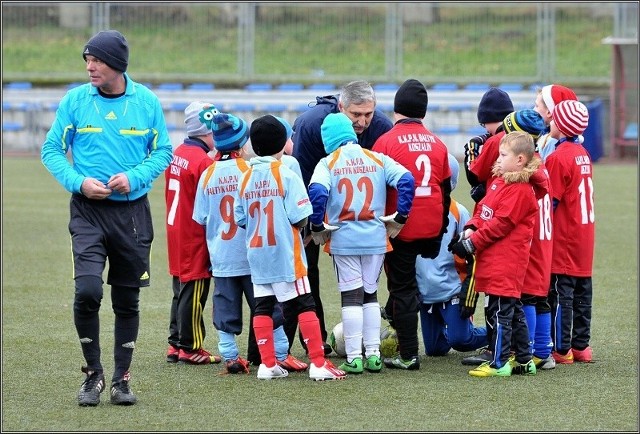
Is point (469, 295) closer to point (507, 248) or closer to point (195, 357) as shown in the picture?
point (507, 248)

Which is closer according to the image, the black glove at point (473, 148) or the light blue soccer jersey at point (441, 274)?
the black glove at point (473, 148)

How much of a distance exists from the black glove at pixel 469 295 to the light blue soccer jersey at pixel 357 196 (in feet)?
2.34

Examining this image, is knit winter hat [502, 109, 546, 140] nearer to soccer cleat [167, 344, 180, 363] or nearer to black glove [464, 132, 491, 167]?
black glove [464, 132, 491, 167]

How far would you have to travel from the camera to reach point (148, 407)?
251 inches

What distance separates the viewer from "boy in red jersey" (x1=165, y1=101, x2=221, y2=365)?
25.6 feet

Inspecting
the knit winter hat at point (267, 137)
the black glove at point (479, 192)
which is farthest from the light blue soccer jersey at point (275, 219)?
the black glove at point (479, 192)

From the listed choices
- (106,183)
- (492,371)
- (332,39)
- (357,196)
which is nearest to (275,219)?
(357,196)

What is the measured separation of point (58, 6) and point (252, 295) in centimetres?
2907

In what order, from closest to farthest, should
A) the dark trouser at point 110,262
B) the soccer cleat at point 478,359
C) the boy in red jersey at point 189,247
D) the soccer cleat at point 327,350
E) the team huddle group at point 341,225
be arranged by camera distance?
the dark trouser at point 110,262 < the team huddle group at point 341,225 < the soccer cleat at point 478,359 < the boy in red jersey at point 189,247 < the soccer cleat at point 327,350

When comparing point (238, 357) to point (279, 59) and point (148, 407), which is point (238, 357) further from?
point (279, 59)

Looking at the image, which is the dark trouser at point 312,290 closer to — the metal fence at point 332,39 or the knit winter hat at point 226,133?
the knit winter hat at point 226,133

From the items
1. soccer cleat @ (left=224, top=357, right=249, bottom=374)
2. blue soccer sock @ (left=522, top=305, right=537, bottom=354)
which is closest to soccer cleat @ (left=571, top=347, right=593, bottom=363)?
blue soccer sock @ (left=522, top=305, right=537, bottom=354)

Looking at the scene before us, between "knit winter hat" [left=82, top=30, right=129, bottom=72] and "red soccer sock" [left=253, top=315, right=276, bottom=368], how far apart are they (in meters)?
1.76

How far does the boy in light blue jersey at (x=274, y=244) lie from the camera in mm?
7133
